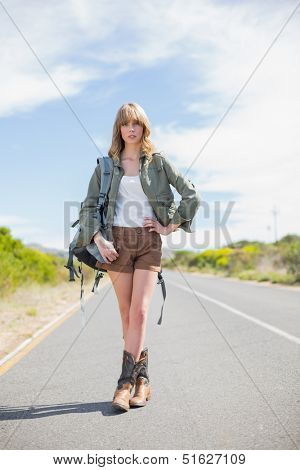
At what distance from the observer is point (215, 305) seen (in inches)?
579

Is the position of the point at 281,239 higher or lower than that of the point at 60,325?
higher

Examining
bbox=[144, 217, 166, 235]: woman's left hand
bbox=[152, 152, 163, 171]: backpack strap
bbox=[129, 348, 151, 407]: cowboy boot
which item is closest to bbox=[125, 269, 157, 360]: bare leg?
bbox=[129, 348, 151, 407]: cowboy boot

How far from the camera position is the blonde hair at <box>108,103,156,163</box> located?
195 inches

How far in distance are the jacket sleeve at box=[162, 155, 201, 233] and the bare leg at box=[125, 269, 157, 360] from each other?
1.54ft

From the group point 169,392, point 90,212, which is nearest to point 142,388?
point 169,392

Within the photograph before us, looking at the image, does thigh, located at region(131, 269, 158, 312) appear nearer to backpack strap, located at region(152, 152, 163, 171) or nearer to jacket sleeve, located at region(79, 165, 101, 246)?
jacket sleeve, located at region(79, 165, 101, 246)

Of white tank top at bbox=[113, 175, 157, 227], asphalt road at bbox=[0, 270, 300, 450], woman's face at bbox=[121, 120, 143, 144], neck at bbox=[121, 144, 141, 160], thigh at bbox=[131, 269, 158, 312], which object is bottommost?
asphalt road at bbox=[0, 270, 300, 450]

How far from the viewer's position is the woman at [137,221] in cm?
493

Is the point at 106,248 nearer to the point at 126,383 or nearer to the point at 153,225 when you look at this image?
the point at 153,225

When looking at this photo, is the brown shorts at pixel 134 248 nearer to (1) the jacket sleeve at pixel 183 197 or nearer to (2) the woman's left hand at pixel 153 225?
(2) the woman's left hand at pixel 153 225

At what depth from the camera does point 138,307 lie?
4969mm
